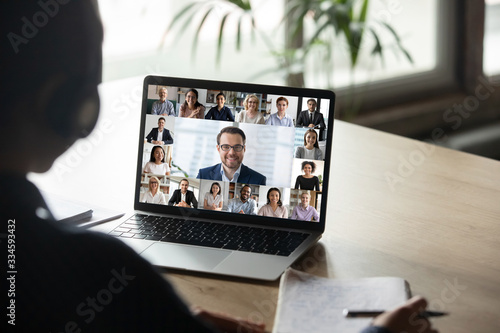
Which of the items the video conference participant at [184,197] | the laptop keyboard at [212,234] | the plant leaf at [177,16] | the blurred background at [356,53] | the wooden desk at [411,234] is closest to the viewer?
the wooden desk at [411,234]

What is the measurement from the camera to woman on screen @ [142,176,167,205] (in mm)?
1271

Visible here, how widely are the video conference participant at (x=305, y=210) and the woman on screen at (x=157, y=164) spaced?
0.27 meters

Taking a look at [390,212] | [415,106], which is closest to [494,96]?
[415,106]

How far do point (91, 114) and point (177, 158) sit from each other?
1.89 feet

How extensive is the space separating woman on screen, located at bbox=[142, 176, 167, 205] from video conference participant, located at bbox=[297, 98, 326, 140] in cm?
31

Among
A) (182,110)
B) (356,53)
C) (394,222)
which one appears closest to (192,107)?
(182,110)

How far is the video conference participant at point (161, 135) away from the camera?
127 centimetres

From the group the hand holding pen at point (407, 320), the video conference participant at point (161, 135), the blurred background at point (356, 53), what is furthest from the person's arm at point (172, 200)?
the blurred background at point (356, 53)

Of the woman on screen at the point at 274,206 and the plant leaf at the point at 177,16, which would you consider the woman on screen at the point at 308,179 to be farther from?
the plant leaf at the point at 177,16

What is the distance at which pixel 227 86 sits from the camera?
4.15ft

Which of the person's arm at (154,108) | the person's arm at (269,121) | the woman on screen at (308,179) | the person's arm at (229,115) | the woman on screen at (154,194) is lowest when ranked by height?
the woman on screen at (154,194)

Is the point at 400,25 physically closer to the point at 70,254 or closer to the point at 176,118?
the point at 176,118

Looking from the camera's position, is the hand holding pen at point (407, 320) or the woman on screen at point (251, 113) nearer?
the hand holding pen at point (407, 320)

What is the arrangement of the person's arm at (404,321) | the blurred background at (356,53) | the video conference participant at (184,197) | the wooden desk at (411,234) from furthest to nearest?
the blurred background at (356,53) → the video conference participant at (184,197) → the wooden desk at (411,234) → the person's arm at (404,321)
